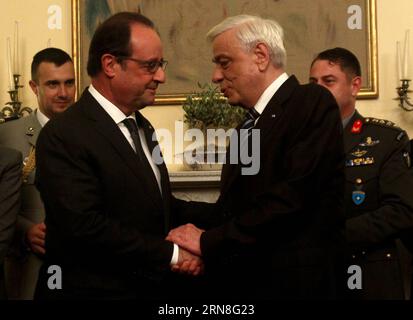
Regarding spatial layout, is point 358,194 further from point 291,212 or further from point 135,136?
point 135,136

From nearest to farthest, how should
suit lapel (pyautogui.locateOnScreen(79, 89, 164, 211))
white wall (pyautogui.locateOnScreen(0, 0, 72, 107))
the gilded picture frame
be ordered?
suit lapel (pyautogui.locateOnScreen(79, 89, 164, 211))
the gilded picture frame
white wall (pyautogui.locateOnScreen(0, 0, 72, 107))

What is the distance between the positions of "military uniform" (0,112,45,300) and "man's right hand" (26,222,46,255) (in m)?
0.11

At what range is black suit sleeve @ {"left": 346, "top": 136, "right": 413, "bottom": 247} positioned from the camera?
127 inches

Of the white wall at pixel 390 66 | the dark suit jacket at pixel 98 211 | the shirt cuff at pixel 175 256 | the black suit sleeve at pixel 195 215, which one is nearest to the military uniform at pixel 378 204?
the black suit sleeve at pixel 195 215

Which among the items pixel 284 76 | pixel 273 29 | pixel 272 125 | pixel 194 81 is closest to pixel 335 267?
pixel 272 125

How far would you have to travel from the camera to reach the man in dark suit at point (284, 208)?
93.1 inches

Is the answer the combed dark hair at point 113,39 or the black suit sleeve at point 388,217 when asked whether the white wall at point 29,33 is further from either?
the black suit sleeve at point 388,217

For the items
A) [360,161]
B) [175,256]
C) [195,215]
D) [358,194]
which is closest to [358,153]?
[360,161]

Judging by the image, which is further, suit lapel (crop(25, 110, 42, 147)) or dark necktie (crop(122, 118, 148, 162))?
suit lapel (crop(25, 110, 42, 147))

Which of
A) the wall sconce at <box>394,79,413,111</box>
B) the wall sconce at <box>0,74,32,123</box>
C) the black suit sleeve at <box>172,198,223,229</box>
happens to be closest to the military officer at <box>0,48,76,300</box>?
the wall sconce at <box>0,74,32,123</box>

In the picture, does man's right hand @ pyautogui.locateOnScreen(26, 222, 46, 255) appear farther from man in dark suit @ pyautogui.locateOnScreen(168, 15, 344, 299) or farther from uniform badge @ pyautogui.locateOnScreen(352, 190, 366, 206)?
uniform badge @ pyautogui.locateOnScreen(352, 190, 366, 206)

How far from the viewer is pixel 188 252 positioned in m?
2.51

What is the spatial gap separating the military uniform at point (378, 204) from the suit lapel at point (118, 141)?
1.13m
